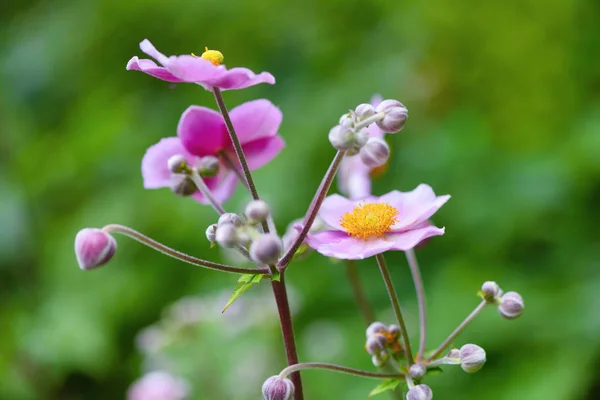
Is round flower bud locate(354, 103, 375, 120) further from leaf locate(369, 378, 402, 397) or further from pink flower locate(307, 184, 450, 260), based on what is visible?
leaf locate(369, 378, 402, 397)

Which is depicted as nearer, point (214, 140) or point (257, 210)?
point (257, 210)

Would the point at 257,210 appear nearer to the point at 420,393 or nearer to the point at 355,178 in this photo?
the point at 420,393

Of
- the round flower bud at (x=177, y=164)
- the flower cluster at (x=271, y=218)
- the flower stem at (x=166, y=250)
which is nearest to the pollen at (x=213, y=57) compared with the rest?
the flower cluster at (x=271, y=218)

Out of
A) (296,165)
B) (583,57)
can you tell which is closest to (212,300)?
(296,165)

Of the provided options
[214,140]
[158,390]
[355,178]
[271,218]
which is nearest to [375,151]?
[271,218]

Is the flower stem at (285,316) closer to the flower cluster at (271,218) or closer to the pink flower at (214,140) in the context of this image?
the flower cluster at (271,218)

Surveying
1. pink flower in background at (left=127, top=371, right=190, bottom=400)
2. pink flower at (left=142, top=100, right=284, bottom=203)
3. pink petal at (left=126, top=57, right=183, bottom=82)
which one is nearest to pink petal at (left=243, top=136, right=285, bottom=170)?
pink flower at (left=142, top=100, right=284, bottom=203)
